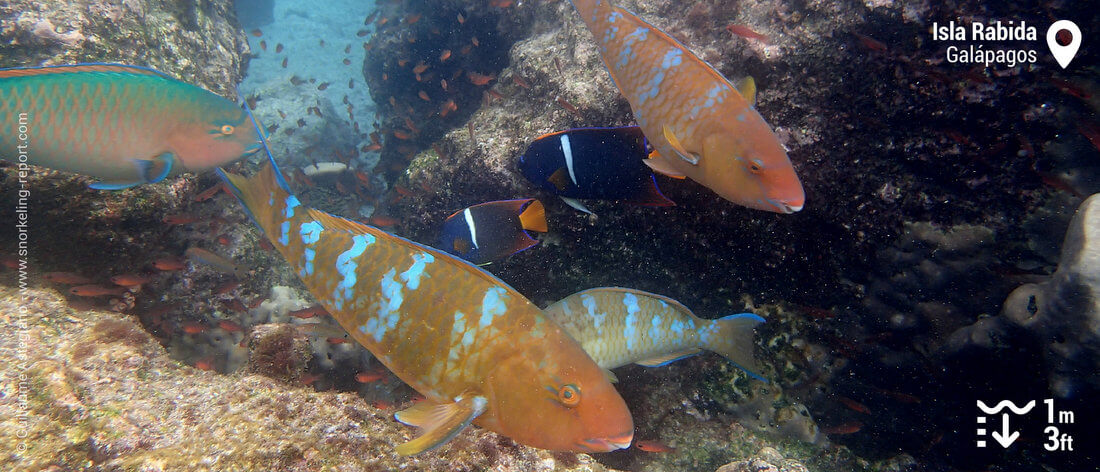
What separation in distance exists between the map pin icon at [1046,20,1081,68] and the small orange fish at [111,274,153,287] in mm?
7754

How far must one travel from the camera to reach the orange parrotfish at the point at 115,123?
2932 mm

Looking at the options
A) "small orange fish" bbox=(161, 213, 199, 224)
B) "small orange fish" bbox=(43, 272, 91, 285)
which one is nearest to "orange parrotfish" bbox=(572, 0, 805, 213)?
"small orange fish" bbox=(161, 213, 199, 224)

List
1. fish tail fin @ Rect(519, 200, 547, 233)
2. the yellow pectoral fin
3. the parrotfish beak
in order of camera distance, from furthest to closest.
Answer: fish tail fin @ Rect(519, 200, 547, 233), the yellow pectoral fin, the parrotfish beak

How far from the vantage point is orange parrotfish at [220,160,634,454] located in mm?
1808

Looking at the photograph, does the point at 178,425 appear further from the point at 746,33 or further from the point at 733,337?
the point at 746,33

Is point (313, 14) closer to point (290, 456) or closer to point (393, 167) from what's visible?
point (393, 167)

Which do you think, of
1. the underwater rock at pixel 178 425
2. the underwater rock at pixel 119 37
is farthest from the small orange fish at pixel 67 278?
the underwater rock at pixel 119 37

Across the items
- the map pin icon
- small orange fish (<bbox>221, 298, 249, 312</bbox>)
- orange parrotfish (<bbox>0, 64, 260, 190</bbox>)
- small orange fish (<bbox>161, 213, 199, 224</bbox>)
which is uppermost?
orange parrotfish (<bbox>0, 64, 260, 190</bbox>)

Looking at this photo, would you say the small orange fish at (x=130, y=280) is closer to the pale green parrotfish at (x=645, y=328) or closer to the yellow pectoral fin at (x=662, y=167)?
the pale green parrotfish at (x=645, y=328)

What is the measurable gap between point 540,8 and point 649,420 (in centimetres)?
596

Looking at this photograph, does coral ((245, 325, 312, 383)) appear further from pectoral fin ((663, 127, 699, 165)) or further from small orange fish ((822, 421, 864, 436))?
small orange fish ((822, 421, 864, 436))

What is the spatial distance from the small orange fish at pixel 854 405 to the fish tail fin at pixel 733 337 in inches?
36.9

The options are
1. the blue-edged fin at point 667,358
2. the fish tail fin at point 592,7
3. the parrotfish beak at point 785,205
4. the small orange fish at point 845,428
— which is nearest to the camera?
the parrotfish beak at point 785,205

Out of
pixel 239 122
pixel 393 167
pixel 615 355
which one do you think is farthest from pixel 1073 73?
pixel 393 167
